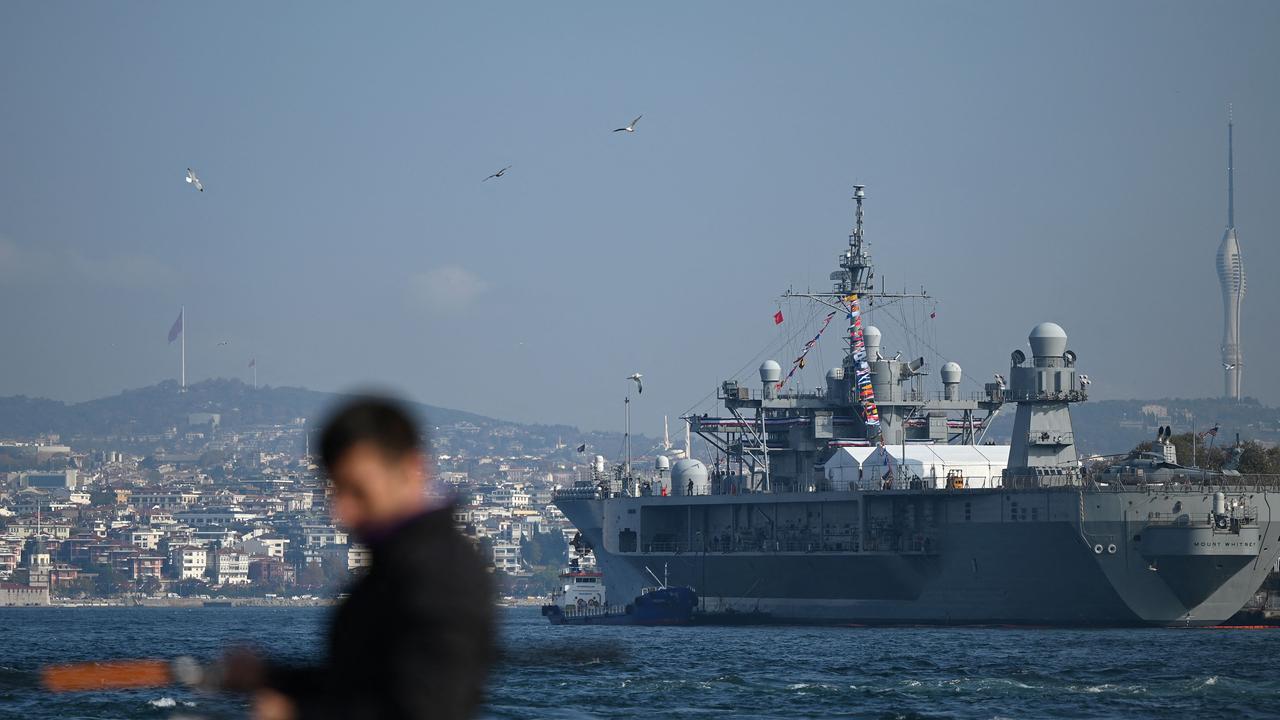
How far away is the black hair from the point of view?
4.89 meters

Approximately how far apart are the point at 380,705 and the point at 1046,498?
64.9 metres

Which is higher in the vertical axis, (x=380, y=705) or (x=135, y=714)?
(x=380, y=705)

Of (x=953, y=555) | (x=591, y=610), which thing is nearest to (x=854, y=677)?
(x=953, y=555)

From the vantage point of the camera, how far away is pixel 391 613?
4.68 meters

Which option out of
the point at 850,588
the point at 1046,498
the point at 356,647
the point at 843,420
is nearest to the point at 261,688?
the point at 356,647

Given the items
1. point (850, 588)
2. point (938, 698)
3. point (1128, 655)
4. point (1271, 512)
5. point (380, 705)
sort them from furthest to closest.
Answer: point (850, 588) → point (1271, 512) → point (1128, 655) → point (938, 698) → point (380, 705)

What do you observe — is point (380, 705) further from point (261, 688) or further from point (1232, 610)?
point (1232, 610)

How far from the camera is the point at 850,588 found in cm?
7681

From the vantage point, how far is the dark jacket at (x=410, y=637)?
4648 mm

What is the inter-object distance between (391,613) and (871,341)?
8458 cm

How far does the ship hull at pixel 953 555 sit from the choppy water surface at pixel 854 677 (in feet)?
6.67

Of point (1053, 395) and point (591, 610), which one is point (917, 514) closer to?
point (1053, 395)

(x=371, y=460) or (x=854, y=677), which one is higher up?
(x=371, y=460)

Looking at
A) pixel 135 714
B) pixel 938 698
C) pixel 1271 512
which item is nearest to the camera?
pixel 135 714
